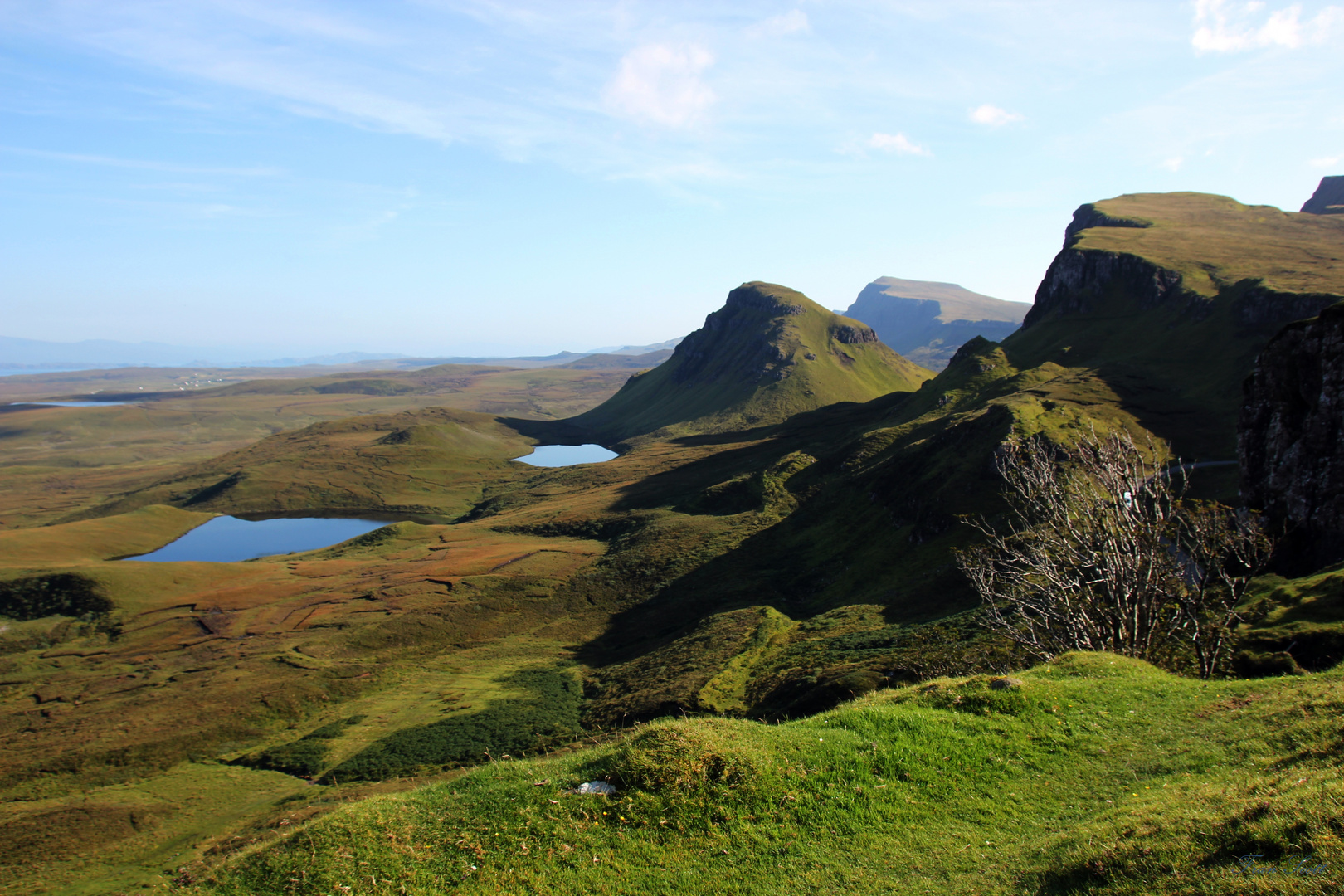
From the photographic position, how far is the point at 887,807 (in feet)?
57.7

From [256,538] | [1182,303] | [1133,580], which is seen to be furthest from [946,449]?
[256,538]

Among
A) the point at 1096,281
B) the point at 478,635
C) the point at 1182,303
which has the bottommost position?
the point at 478,635

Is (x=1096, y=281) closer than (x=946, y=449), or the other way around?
(x=946, y=449)

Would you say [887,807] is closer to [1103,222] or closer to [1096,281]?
[1096,281]

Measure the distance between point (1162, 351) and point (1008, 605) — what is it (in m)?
93.8

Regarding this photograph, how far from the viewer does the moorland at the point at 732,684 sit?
16203 mm

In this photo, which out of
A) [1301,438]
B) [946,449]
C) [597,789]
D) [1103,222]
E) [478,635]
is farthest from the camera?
[1103,222]

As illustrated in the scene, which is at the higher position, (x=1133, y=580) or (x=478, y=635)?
(x=1133, y=580)

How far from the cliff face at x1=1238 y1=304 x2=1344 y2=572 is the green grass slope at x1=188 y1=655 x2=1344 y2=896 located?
31612 mm

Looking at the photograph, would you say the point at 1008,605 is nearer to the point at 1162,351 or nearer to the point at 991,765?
the point at 991,765

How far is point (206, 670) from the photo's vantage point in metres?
74.2

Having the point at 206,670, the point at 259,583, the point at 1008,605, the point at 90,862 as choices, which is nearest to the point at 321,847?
the point at 90,862

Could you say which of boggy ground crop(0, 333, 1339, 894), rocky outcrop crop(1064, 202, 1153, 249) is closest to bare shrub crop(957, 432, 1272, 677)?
boggy ground crop(0, 333, 1339, 894)

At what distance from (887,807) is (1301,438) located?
48.0 m
